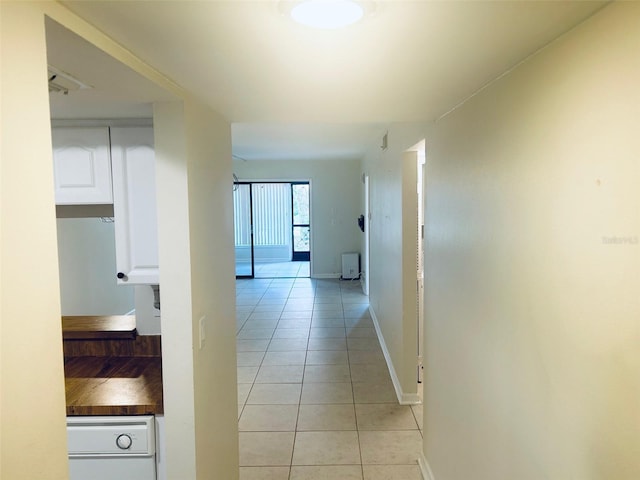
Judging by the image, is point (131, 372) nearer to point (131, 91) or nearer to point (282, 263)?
point (131, 91)

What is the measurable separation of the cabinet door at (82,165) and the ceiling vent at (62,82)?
0.44m

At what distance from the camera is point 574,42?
A: 100cm

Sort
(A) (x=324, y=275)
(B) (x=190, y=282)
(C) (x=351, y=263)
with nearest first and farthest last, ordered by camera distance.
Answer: (B) (x=190, y=282), (C) (x=351, y=263), (A) (x=324, y=275)

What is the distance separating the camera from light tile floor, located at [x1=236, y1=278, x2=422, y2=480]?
9.32ft

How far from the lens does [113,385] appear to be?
6.63ft

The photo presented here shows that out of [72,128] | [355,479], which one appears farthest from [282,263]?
[72,128]

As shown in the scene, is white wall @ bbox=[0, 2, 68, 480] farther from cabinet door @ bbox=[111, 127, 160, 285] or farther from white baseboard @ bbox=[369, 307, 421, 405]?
white baseboard @ bbox=[369, 307, 421, 405]

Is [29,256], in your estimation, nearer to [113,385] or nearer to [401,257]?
[113,385]

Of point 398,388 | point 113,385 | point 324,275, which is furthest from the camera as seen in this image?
point 324,275

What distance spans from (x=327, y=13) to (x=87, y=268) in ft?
13.6

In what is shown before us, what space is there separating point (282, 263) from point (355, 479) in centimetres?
857

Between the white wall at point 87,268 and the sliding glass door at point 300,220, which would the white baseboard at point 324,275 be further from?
the white wall at point 87,268

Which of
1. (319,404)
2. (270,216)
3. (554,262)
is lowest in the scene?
(319,404)

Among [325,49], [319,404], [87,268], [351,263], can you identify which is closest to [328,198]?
[351,263]
